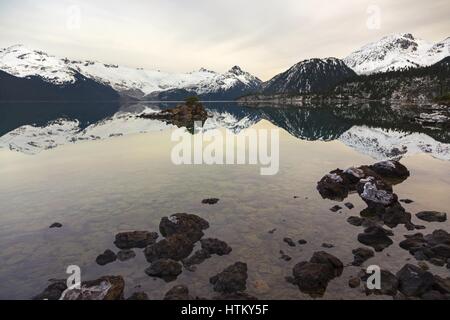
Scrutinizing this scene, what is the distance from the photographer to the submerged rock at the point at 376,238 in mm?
26984

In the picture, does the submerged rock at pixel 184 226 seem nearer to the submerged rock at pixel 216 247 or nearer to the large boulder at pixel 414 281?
the submerged rock at pixel 216 247

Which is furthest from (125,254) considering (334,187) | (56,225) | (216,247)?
(334,187)

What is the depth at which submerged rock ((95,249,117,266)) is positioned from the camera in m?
24.7

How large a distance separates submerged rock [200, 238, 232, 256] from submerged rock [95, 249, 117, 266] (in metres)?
6.76

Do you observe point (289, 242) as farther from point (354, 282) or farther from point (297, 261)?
point (354, 282)

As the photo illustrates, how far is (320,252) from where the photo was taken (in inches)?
966

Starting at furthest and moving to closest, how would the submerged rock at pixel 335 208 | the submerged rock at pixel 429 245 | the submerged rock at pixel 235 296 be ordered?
the submerged rock at pixel 335 208
the submerged rock at pixel 429 245
the submerged rock at pixel 235 296

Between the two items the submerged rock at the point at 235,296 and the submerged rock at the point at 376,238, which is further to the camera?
the submerged rock at the point at 376,238

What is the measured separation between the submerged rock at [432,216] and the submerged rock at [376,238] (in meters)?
5.84

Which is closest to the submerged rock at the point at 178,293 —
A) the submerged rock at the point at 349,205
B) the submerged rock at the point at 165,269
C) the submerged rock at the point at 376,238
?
the submerged rock at the point at 165,269

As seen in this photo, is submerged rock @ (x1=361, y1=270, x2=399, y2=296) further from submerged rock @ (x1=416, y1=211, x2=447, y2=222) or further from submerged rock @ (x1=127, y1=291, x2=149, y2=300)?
submerged rock @ (x1=127, y1=291, x2=149, y2=300)

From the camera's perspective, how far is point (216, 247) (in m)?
26.3
